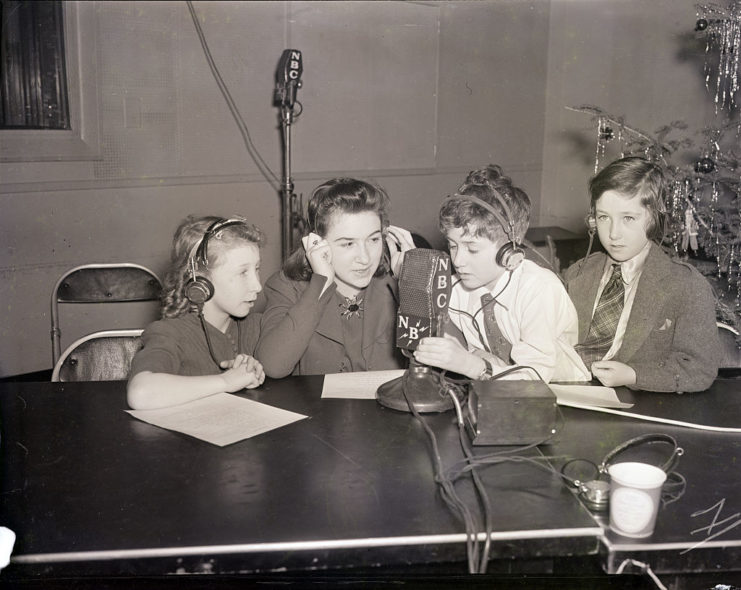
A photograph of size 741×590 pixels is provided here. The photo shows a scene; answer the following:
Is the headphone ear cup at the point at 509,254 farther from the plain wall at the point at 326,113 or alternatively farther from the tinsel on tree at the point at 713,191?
the plain wall at the point at 326,113

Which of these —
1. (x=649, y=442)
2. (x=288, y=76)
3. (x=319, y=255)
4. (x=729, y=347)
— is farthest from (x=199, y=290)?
(x=288, y=76)

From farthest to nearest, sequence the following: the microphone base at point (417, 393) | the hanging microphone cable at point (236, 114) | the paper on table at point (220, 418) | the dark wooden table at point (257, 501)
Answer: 1. the hanging microphone cable at point (236, 114)
2. the microphone base at point (417, 393)
3. the paper on table at point (220, 418)
4. the dark wooden table at point (257, 501)

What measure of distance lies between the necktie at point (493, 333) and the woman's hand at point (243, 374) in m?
Answer: 0.65

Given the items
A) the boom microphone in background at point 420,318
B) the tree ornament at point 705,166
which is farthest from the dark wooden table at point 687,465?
the tree ornament at point 705,166

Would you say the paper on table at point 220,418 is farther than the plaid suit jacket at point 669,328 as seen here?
No

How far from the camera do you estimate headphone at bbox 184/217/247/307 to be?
75.9 inches

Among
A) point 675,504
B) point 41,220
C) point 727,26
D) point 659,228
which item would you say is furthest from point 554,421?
point 41,220

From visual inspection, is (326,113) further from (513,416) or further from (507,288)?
(513,416)

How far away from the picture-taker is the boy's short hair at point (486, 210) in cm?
197

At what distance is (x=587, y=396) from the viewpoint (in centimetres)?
183

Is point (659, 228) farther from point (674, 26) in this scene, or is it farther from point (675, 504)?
point (674, 26)

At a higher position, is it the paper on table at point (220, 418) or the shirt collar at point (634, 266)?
the shirt collar at point (634, 266)

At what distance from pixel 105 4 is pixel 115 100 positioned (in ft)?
1.67

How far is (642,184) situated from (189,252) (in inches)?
52.3
